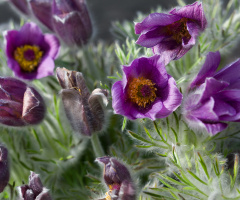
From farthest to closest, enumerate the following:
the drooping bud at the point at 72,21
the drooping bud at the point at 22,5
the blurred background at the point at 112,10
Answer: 1. the blurred background at the point at 112,10
2. the drooping bud at the point at 22,5
3. the drooping bud at the point at 72,21

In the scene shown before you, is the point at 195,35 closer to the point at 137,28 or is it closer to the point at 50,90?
the point at 137,28

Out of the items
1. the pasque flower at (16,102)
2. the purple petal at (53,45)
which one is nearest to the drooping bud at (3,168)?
the pasque flower at (16,102)

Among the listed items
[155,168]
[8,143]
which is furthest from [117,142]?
[8,143]

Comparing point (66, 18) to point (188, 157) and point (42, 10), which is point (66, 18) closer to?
point (42, 10)

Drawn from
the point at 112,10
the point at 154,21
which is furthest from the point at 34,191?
the point at 112,10

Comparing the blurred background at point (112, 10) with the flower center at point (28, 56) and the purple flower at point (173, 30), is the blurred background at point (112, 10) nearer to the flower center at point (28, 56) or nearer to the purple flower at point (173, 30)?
the flower center at point (28, 56)

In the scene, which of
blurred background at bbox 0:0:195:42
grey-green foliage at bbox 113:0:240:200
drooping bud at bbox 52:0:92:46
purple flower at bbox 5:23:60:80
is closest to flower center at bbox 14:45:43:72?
purple flower at bbox 5:23:60:80

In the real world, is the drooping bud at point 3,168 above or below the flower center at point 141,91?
below
